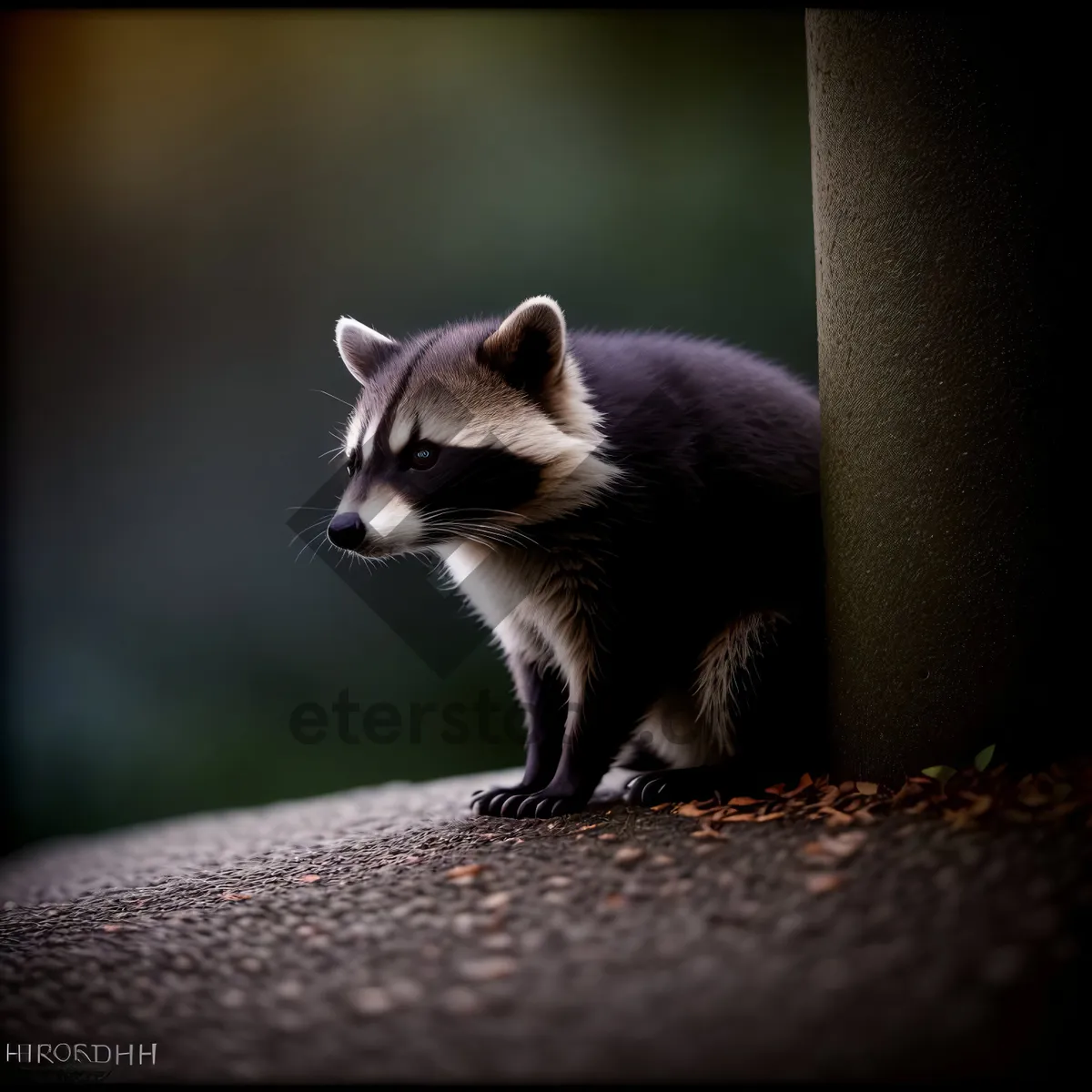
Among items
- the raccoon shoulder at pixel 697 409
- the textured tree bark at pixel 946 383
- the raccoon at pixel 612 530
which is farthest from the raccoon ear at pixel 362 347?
the textured tree bark at pixel 946 383

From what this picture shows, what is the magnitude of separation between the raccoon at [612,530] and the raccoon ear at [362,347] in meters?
0.26

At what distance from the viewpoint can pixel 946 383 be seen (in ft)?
9.14

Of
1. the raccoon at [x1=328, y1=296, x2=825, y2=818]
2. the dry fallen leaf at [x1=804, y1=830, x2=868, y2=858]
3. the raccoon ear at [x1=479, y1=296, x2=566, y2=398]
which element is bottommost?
the dry fallen leaf at [x1=804, y1=830, x2=868, y2=858]

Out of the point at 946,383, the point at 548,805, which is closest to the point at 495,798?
the point at 548,805

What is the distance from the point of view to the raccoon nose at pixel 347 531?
3352 millimetres

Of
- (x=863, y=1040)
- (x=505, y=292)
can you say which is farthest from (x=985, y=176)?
(x=505, y=292)

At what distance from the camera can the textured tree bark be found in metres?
2.69

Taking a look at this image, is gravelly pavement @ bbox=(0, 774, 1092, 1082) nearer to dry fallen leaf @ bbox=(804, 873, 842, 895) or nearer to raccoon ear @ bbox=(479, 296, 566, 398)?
dry fallen leaf @ bbox=(804, 873, 842, 895)

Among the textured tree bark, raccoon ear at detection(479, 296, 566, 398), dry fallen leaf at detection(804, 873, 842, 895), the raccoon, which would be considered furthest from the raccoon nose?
dry fallen leaf at detection(804, 873, 842, 895)

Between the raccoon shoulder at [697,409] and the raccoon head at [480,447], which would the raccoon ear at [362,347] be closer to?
the raccoon head at [480,447]

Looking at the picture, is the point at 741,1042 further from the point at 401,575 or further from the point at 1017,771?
the point at 401,575

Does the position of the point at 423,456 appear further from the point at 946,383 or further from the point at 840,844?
the point at 840,844

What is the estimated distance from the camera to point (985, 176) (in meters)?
2.71

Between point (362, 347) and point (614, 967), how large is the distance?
106 inches
